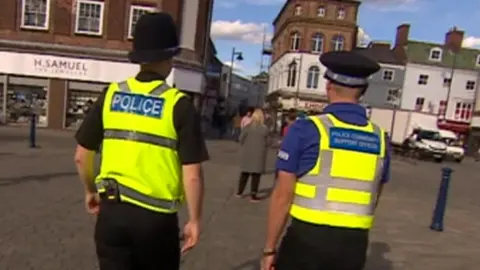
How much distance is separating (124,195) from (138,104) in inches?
18.8

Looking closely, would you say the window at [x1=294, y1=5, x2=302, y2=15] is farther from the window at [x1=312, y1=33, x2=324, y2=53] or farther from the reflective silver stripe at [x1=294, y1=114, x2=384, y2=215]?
the reflective silver stripe at [x1=294, y1=114, x2=384, y2=215]

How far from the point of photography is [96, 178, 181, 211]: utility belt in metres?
2.81

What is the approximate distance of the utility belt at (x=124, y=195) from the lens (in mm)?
2812

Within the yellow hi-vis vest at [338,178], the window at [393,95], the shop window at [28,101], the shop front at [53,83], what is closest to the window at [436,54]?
the window at [393,95]

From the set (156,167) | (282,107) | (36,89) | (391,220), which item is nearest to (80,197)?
(391,220)

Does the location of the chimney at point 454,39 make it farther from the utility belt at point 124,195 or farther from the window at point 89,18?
the utility belt at point 124,195

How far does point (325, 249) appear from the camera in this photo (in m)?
2.83

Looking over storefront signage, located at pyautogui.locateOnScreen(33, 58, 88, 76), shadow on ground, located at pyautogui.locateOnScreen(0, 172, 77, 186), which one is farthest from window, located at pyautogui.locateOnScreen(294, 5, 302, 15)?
shadow on ground, located at pyautogui.locateOnScreen(0, 172, 77, 186)

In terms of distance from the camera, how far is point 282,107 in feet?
185

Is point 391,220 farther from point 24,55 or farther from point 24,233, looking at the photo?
point 24,55

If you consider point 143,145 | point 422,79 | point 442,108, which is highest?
point 422,79

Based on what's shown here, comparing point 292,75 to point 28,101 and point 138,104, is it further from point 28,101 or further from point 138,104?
point 138,104

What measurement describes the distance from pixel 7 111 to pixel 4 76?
5.67 feet

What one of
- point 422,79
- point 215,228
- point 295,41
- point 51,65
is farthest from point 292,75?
point 215,228
